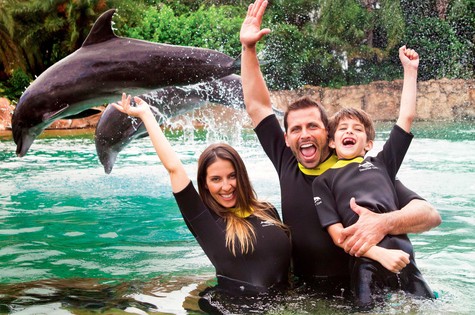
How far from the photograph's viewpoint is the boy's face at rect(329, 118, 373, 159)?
360 cm

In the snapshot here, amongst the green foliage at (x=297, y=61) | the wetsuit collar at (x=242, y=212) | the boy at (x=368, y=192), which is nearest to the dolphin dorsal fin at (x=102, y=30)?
the wetsuit collar at (x=242, y=212)

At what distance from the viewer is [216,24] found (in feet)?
73.7

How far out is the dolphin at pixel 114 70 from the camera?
5816 mm

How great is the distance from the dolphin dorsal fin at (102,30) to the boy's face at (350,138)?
2.95m

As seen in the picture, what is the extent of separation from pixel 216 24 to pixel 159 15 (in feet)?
6.43

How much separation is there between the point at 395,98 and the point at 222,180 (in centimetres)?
2025

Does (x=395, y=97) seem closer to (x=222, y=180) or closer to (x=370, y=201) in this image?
(x=222, y=180)

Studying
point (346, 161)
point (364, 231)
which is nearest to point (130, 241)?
point (346, 161)

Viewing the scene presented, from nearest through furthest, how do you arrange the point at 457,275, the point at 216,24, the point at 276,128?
1. the point at 276,128
2. the point at 457,275
3. the point at 216,24

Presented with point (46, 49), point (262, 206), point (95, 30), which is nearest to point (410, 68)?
point (262, 206)

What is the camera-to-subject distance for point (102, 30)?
5957 mm

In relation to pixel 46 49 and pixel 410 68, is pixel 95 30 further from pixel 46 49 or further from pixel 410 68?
pixel 46 49

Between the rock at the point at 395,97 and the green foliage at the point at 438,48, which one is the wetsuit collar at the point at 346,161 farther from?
the green foliage at the point at 438,48

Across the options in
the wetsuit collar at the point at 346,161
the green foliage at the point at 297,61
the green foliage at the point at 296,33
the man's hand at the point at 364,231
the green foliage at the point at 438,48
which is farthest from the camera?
the green foliage at the point at 438,48
